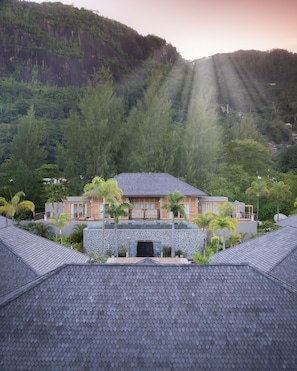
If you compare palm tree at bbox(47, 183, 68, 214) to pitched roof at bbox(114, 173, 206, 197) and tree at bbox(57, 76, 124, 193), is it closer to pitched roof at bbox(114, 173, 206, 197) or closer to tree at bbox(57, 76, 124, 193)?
pitched roof at bbox(114, 173, 206, 197)

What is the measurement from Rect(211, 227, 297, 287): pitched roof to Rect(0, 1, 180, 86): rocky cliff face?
66.9 m

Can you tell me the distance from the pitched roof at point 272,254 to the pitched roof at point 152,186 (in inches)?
548

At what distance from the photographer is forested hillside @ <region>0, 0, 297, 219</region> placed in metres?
36.9

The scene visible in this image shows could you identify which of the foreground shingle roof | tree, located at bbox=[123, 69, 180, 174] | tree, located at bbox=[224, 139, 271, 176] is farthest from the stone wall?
tree, located at bbox=[224, 139, 271, 176]

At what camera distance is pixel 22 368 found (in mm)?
7727

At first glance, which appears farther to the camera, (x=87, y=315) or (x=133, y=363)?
(x=87, y=315)

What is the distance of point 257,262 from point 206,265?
3.32 m

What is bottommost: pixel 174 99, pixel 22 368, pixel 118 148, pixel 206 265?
pixel 22 368

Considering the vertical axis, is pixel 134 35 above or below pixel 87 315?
above

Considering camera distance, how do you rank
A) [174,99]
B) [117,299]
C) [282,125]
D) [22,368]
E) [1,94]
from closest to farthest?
[22,368]
[117,299]
[174,99]
[1,94]
[282,125]

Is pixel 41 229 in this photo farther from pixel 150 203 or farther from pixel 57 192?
pixel 150 203

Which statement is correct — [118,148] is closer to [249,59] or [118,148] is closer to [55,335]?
[55,335]

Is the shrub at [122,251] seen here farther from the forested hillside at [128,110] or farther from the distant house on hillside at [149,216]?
the forested hillside at [128,110]

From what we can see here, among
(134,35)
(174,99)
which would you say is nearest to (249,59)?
(134,35)
